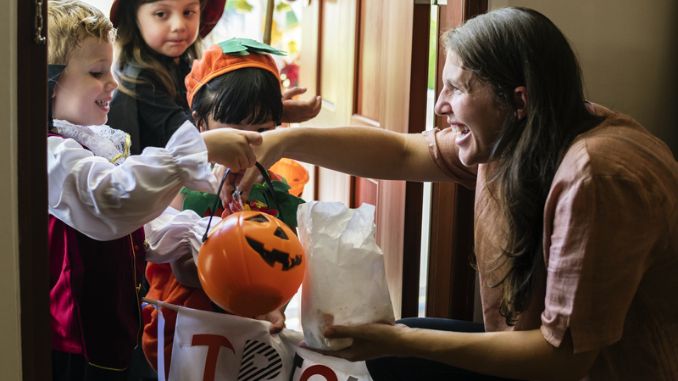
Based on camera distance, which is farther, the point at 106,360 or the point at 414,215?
the point at 414,215

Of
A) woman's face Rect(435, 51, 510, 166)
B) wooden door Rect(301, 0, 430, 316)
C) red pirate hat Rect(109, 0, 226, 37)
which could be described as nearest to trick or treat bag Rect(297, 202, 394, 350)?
woman's face Rect(435, 51, 510, 166)

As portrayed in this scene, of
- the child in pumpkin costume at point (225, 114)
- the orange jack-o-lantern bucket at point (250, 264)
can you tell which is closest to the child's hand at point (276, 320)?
the child in pumpkin costume at point (225, 114)

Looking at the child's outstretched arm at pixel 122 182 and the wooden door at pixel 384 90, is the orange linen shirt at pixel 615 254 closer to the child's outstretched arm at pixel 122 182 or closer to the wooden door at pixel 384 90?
the child's outstretched arm at pixel 122 182

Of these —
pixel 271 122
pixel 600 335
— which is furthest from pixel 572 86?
pixel 271 122

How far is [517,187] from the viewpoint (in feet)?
4.48

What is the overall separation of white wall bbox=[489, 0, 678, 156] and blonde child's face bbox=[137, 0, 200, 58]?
3.50 feet

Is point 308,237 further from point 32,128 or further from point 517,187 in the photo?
point 32,128

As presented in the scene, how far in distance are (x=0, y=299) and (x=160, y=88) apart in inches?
53.3

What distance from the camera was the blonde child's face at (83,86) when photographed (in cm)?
149

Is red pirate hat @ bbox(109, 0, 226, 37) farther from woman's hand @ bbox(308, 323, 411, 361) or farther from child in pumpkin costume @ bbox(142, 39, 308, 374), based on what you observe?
woman's hand @ bbox(308, 323, 411, 361)

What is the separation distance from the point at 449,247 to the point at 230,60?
0.71 meters

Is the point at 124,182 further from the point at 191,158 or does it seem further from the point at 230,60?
the point at 230,60

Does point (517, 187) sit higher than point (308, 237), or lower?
higher

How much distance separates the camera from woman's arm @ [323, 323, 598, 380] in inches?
51.8
